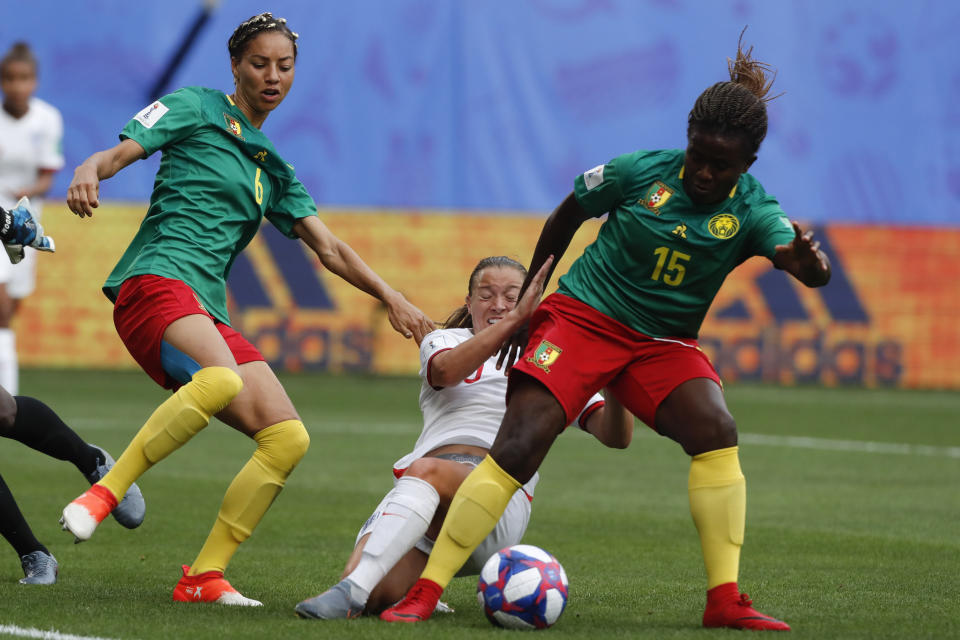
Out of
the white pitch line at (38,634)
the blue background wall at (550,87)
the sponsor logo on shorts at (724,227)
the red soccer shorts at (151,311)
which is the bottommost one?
the white pitch line at (38,634)

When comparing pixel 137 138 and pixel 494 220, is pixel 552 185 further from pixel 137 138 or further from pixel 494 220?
pixel 137 138

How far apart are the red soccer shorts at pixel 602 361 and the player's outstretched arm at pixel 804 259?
0.51 metres

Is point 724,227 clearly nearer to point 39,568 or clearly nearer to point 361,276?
point 361,276

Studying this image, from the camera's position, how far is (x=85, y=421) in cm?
1304

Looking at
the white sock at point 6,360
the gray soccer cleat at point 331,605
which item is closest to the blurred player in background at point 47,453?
the gray soccer cleat at point 331,605

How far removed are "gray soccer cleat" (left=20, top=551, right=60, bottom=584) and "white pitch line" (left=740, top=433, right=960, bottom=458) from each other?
8319 millimetres

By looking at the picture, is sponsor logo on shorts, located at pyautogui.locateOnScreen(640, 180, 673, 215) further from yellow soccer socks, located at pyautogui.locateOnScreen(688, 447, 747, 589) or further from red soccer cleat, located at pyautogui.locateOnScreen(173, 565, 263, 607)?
red soccer cleat, located at pyautogui.locateOnScreen(173, 565, 263, 607)

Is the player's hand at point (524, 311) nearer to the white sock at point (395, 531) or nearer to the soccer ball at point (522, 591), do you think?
the white sock at point (395, 531)

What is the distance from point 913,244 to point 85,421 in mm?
13241

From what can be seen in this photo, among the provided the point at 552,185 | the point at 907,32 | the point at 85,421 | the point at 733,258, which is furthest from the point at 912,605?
the point at 907,32

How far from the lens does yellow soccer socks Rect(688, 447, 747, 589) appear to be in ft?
15.6

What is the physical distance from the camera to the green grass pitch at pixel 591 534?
189 inches

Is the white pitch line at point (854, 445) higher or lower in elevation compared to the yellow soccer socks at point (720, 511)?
lower

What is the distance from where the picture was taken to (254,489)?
17.3ft
